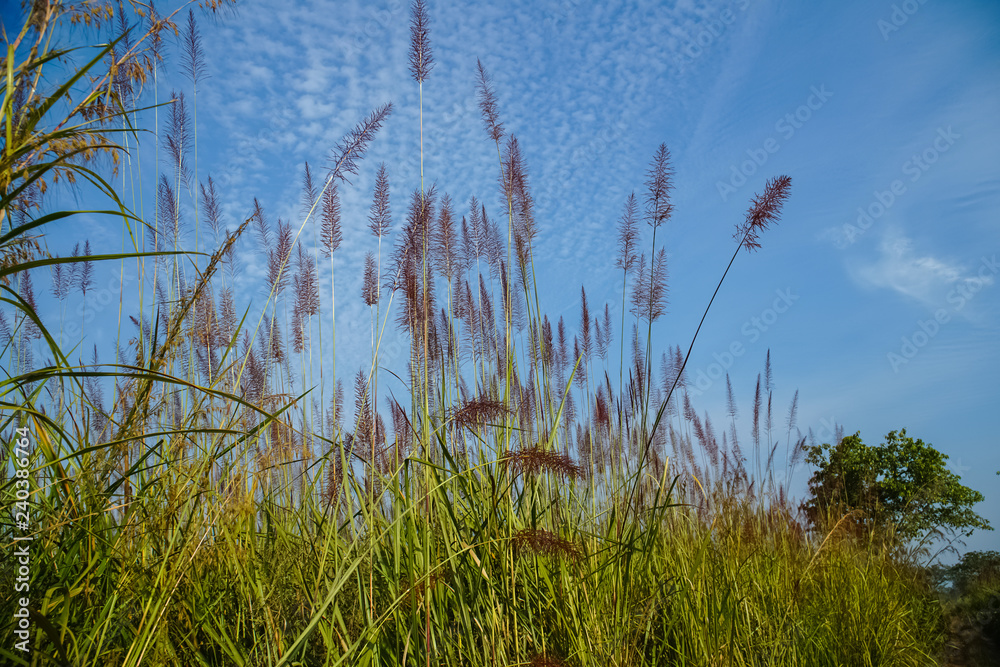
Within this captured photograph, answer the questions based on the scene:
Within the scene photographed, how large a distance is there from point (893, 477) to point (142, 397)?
13.5 m

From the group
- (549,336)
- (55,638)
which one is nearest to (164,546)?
(55,638)

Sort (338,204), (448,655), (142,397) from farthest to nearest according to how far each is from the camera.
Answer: (338,204) → (448,655) → (142,397)

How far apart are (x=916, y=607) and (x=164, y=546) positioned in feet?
14.5

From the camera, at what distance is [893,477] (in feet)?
36.7

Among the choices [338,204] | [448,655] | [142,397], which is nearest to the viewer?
[142,397]

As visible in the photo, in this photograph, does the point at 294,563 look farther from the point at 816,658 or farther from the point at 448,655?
the point at 816,658

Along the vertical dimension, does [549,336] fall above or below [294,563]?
above

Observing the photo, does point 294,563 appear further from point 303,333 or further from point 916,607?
point 916,607

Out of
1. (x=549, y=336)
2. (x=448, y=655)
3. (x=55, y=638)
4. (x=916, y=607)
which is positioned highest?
(x=549, y=336)

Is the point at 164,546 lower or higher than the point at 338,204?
lower

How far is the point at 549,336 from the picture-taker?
2.39 m

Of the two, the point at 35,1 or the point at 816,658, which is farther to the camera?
the point at 816,658

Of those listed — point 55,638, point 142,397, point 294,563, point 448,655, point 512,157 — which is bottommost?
point 448,655

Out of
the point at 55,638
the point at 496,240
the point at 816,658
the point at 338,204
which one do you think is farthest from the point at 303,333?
the point at 816,658
